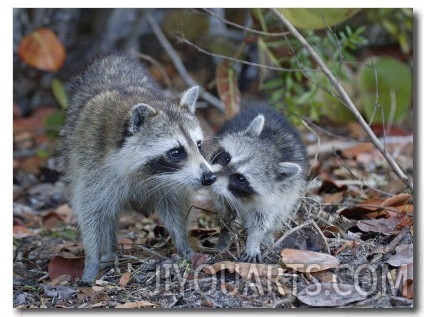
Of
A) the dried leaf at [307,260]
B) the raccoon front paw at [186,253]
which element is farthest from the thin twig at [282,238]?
the raccoon front paw at [186,253]

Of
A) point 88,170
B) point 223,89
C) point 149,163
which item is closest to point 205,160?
point 149,163

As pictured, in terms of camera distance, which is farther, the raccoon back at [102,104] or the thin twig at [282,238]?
the raccoon back at [102,104]

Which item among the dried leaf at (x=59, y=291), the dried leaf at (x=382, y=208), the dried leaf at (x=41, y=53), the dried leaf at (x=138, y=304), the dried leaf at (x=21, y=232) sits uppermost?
the dried leaf at (x=41, y=53)

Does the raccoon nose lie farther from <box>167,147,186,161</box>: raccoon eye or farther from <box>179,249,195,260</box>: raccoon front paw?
<box>179,249,195,260</box>: raccoon front paw

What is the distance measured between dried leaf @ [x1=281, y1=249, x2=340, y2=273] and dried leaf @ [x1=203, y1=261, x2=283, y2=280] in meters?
0.08

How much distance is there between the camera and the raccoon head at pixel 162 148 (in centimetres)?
523

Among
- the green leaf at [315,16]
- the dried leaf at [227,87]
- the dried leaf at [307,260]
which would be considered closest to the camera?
the dried leaf at [307,260]

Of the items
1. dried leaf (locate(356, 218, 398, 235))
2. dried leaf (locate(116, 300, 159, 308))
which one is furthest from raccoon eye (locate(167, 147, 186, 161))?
dried leaf (locate(356, 218, 398, 235))

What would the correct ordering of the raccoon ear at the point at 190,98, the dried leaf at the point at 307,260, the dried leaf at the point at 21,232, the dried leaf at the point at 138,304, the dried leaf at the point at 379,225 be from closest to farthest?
the dried leaf at the point at 138,304 < the dried leaf at the point at 307,260 < the dried leaf at the point at 379,225 < the raccoon ear at the point at 190,98 < the dried leaf at the point at 21,232

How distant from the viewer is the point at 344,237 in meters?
5.52

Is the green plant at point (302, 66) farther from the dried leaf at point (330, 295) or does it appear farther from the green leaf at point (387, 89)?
the dried leaf at point (330, 295)

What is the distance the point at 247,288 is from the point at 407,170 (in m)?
2.88

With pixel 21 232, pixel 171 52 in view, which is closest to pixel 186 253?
pixel 21 232
